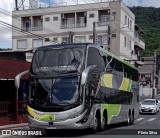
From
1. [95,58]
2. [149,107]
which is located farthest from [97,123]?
[149,107]

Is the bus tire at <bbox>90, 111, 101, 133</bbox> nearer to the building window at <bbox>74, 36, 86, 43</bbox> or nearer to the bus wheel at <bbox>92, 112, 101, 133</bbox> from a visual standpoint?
the bus wheel at <bbox>92, 112, 101, 133</bbox>

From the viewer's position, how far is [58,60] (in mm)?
17516

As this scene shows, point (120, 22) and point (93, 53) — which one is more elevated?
point (120, 22)

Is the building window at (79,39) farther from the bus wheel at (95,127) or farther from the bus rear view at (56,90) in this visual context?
the bus rear view at (56,90)

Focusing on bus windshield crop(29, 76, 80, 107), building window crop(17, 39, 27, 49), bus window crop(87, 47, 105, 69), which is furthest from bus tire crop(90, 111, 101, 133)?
building window crop(17, 39, 27, 49)

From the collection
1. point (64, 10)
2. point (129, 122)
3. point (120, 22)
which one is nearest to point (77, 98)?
point (129, 122)

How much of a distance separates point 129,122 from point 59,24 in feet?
124

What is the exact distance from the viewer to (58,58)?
17594 millimetres

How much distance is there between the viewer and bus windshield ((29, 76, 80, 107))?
16.8 m

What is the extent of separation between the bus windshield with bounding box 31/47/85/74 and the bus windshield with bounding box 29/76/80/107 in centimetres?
49

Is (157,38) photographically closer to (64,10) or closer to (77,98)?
(64,10)

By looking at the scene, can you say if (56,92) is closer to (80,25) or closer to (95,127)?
(95,127)

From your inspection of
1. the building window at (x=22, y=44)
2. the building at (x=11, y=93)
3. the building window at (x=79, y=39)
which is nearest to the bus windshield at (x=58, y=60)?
the building at (x=11, y=93)

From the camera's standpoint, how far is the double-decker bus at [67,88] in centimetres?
1659
